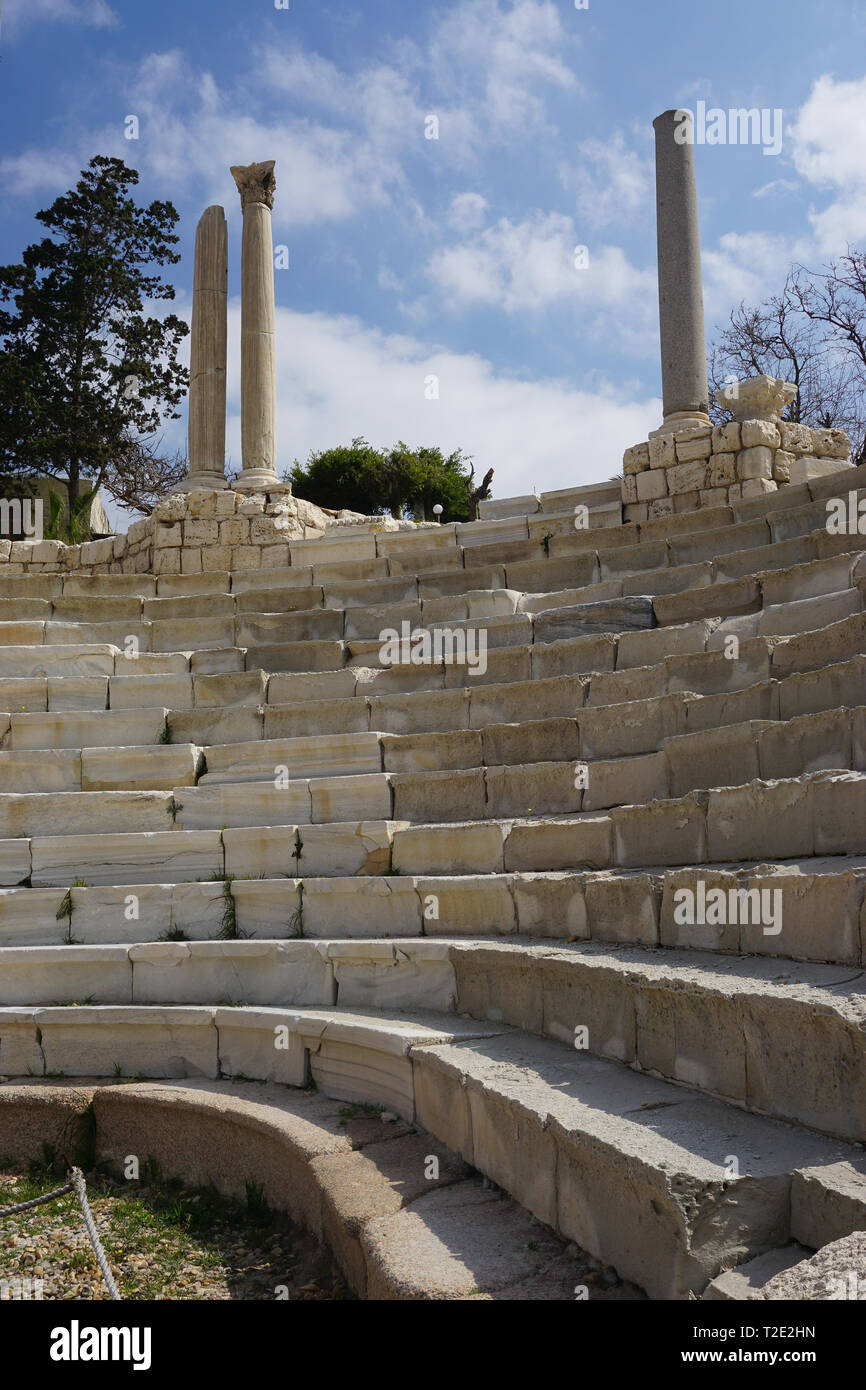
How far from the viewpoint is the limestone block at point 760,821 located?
491 cm

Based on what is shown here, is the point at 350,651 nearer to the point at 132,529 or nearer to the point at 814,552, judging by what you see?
the point at 814,552

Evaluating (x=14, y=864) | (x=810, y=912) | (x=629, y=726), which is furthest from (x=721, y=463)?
(x=810, y=912)

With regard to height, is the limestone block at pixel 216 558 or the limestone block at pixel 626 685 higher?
the limestone block at pixel 216 558

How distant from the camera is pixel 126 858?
796 cm

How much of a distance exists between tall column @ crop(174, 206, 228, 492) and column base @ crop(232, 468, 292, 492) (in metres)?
0.87

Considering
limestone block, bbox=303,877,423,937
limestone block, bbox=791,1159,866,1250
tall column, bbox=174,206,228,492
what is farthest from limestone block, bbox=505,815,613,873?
tall column, bbox=174,206,228,492

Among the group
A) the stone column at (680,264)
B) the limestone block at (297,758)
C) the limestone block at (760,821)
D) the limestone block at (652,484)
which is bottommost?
the limestone block at (760,821)

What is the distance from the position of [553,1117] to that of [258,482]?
13587 millimetres

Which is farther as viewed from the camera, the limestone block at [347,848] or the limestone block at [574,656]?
the limestone block at [574,656]

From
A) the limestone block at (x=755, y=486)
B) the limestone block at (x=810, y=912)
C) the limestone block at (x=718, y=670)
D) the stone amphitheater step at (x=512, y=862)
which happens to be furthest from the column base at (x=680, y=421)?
the limestone block at (x=810, y=912)

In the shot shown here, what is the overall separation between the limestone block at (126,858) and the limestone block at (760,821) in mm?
3780

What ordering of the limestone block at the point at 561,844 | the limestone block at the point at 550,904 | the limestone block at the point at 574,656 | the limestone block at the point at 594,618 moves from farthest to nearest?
1. the limestone block at the point at 594,618
2. the limestone block at the point at 574,656
3. the limestone block at the point at 561,844
4. the limestone block at the point at 550,904

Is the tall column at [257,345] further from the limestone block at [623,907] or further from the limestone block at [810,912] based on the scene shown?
the limestone block at [810,912]

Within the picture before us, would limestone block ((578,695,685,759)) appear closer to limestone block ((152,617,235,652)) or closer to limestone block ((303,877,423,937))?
limestone block ((303,877,423,937))
